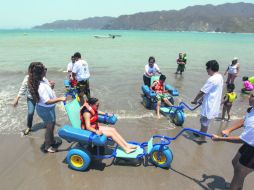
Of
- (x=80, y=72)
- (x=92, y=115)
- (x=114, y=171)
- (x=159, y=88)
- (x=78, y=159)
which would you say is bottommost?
(x=114, y=171)

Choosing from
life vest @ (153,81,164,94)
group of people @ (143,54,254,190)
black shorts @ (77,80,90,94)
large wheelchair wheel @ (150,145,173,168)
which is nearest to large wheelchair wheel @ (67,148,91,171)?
large wheelchair wheel @ (150,145,173,168)

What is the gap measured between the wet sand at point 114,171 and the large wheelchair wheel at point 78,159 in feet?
0.38

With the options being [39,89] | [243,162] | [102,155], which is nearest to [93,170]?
[102,155]

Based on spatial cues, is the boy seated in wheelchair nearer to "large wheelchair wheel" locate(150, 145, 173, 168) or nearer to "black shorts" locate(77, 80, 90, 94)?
"black shorts" locate(77, 80, 90, 94)

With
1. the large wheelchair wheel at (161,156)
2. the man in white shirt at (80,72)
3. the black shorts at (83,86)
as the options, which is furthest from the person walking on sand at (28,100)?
the large wheelchair wheel at (161,156)

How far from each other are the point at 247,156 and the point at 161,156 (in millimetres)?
1885

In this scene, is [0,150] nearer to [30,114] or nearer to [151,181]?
[30,114]

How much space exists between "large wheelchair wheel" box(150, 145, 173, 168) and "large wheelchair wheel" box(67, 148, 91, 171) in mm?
1291

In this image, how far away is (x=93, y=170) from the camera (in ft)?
16.2

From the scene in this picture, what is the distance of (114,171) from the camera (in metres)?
4.93

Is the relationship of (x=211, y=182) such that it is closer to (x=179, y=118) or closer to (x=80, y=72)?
(x=179, y=118)

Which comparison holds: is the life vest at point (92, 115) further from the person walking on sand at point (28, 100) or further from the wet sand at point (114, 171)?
the person walking on sand at point (28, 100)

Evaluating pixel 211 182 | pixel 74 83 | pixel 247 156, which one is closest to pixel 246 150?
pixel 247 156

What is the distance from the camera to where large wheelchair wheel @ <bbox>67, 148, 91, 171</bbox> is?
478 centimetres
